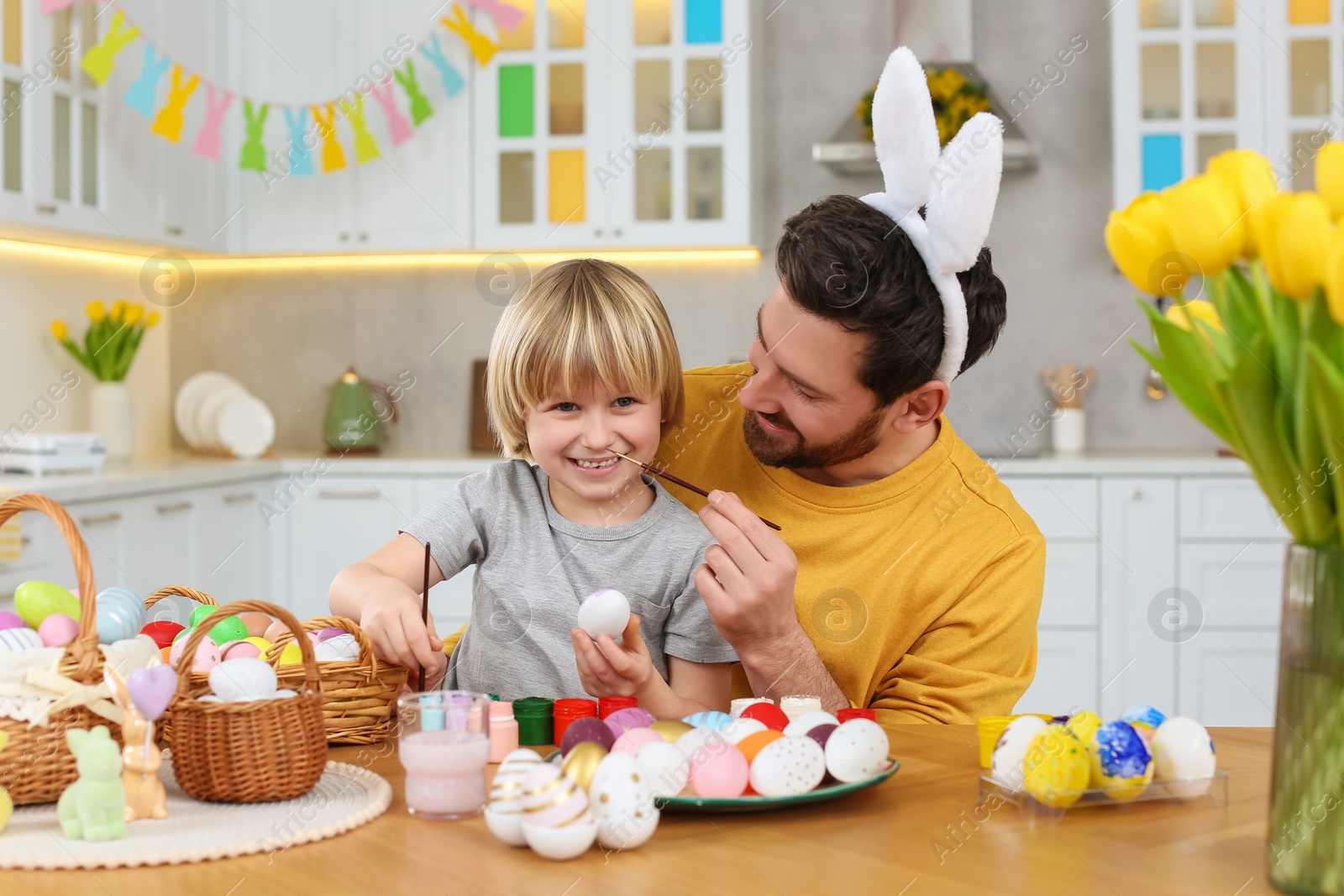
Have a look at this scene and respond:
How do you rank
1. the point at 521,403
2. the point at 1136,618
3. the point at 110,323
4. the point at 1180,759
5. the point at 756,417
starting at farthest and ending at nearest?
the point at 110,323 → the point at 1136,618 → the point at 756,417 → the point at 521,403 → the point at 1180,759

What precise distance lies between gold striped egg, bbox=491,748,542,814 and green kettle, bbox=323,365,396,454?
325 centimetres

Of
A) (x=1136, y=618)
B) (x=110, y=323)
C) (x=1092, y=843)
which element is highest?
(x=110, y=323)

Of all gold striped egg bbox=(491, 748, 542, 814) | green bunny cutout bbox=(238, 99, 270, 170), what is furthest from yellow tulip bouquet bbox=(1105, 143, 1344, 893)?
green bunny cutout bbox=(238, 99, 270, 170)

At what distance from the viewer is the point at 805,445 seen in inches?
65.4

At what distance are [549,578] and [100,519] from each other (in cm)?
184

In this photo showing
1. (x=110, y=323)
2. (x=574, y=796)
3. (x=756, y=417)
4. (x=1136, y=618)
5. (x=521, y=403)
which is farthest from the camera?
(x=110, y=323)

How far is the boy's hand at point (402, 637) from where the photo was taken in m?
1.20

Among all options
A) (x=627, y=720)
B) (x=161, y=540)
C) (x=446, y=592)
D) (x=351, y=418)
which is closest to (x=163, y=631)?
(x=627, y=720)

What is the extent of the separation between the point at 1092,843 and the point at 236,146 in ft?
11.9

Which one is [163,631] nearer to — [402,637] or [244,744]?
[402,637]

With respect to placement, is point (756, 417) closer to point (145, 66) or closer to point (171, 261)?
point (145, 66)

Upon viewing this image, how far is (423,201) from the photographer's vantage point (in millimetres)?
3818

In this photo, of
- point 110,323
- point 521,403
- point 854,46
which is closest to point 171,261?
point 110,323

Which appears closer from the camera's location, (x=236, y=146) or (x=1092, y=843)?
(x=1092, y=843)
